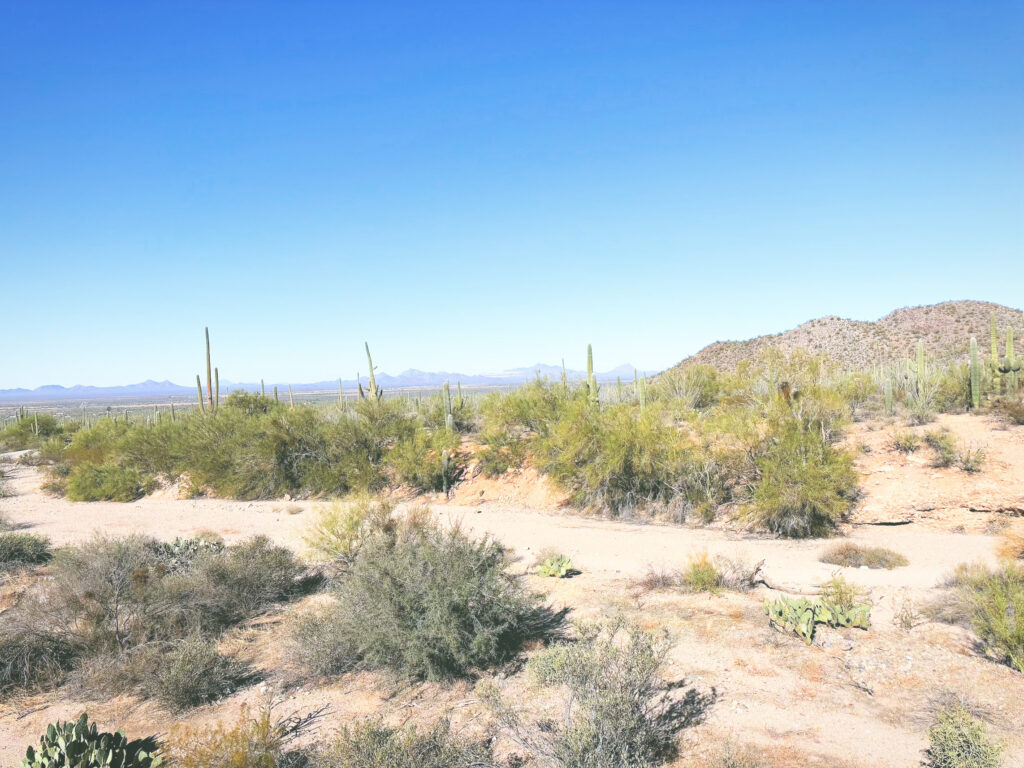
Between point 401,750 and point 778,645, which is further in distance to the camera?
point 778,645

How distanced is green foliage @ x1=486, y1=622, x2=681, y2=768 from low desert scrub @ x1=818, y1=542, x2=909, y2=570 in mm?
6779

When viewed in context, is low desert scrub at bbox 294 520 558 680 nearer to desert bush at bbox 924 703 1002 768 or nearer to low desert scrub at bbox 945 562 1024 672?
desert bush at bbox 924 703 1002 768

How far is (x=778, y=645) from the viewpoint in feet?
23.8

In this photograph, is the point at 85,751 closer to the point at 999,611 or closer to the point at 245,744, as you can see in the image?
the point at 245,744

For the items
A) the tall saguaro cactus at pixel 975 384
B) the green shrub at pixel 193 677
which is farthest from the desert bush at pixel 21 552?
the tall saguaro cactus at pixel 975 384

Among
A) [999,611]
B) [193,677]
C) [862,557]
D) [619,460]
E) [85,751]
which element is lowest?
[862,557]

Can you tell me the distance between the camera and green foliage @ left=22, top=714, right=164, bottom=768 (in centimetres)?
482

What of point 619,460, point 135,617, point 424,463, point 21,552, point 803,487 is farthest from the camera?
point 424,463

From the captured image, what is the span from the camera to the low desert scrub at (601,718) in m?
4.71

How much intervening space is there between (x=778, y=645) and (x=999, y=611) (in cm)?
236

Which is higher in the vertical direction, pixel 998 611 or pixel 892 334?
pixel 892 334

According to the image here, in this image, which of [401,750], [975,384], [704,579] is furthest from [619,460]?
[975,384]

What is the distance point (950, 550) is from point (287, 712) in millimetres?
12021

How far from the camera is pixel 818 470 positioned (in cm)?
1294
